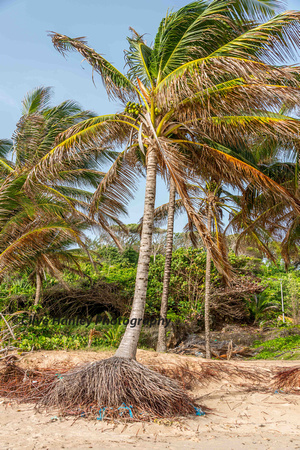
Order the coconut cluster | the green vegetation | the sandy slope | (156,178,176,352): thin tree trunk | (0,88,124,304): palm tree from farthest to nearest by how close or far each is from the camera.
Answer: the green vegetation
(156,178,176,352): thin tree trunk
(0,88,124,304): palm tree
the coconut cluster
the sandy slope

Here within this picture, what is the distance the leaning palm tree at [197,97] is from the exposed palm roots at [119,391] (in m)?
0.11

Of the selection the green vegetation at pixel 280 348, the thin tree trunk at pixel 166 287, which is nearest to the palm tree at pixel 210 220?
the thin tree trunk at pixel 166 287

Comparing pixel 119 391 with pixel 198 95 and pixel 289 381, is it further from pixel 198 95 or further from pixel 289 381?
pixel 198 95

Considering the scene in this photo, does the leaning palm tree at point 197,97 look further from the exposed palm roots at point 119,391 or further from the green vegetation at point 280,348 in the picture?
the green vegetation at point 280,348

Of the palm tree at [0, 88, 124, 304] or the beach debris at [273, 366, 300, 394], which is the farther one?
the palm tree at [0, 88, 124, 304]

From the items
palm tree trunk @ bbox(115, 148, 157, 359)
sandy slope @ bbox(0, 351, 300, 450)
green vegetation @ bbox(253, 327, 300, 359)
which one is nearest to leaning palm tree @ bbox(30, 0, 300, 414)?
palm tree trunk @ bbox(115, 148, 157, 359)

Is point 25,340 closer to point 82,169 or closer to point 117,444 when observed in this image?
point 117,444

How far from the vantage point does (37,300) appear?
37.7ft

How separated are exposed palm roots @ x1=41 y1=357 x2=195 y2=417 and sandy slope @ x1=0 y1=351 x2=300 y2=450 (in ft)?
0.72

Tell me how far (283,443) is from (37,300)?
935 cm

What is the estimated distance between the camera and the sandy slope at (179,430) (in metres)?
3.56

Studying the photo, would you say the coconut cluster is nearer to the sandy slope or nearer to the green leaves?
the green leaves

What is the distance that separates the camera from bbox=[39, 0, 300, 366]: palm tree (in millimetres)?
5395

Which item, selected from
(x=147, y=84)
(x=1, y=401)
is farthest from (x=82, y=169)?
(x=1, y=401)
